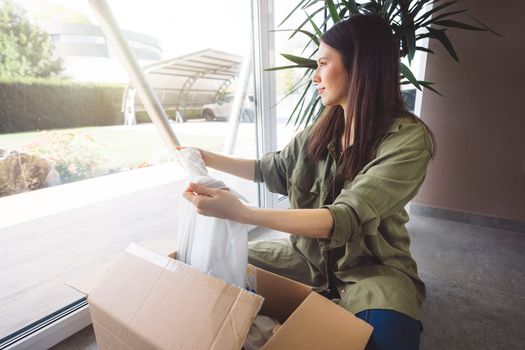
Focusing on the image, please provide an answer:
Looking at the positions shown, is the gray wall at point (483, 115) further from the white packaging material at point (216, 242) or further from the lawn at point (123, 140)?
the white packaging material at point (216, 242)

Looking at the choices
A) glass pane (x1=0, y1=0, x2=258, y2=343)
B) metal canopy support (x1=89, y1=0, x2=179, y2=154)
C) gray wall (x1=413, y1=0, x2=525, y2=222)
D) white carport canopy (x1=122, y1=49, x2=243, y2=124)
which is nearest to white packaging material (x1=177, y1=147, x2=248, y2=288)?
metal canopy support (x1=89, y1=0, x2=179, y2=154)

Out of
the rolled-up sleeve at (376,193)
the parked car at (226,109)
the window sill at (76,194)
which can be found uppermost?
the parked car at (226,109)

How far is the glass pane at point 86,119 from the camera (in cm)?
130

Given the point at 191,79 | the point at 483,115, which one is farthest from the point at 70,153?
the point at 483,115

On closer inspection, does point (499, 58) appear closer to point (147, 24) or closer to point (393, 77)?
point (393, 77)

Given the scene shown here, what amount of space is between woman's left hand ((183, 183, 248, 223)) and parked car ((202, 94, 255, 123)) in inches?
58.9

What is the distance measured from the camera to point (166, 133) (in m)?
1.51

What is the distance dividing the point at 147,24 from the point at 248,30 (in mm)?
662

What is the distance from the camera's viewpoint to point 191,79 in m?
2.07

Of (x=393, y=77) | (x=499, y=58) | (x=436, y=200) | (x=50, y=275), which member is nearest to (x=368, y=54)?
(x=393, y=77)

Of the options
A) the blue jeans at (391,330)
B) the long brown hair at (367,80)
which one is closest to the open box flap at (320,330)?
the blue jeans at (391,330)

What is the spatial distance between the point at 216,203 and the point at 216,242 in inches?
5.5

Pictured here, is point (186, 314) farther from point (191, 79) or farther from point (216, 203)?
point (191, 79)

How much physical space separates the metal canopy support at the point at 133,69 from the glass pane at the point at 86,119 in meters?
0.11
